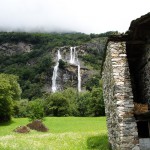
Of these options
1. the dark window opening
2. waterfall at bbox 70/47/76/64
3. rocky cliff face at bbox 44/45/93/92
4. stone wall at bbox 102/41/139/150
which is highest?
stone wall at bbox 102/41/139/150

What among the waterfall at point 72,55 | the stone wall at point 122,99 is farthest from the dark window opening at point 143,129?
the waterfall at point 72,55

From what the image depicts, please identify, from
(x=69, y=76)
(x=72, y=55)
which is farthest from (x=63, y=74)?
(x=72, y=55)

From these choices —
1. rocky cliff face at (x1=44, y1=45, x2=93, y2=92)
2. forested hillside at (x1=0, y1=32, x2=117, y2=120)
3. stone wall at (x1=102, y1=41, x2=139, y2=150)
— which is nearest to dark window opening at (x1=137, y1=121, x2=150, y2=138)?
stone wall at (x1=102, y1=41, x2=139, y2=150)

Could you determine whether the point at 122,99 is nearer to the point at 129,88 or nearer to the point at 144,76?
the point at 129,88

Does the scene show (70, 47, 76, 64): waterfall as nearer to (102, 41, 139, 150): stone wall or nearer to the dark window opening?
the dark window opening

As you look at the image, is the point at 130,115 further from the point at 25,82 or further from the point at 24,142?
the point at 25,82

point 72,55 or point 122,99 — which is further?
point 72,55

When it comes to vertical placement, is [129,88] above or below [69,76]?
above

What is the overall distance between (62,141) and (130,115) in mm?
12031

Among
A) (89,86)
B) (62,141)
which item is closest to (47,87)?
(89,86)

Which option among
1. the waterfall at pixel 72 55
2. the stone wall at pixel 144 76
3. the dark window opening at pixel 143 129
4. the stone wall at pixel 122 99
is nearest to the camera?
the stone wall at pixel 122 99

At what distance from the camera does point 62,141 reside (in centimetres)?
2861

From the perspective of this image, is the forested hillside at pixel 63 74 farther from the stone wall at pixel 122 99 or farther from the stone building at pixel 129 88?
the stone wall at pixel 122 99

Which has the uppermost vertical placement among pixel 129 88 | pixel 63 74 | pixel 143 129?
pixel 129 88
